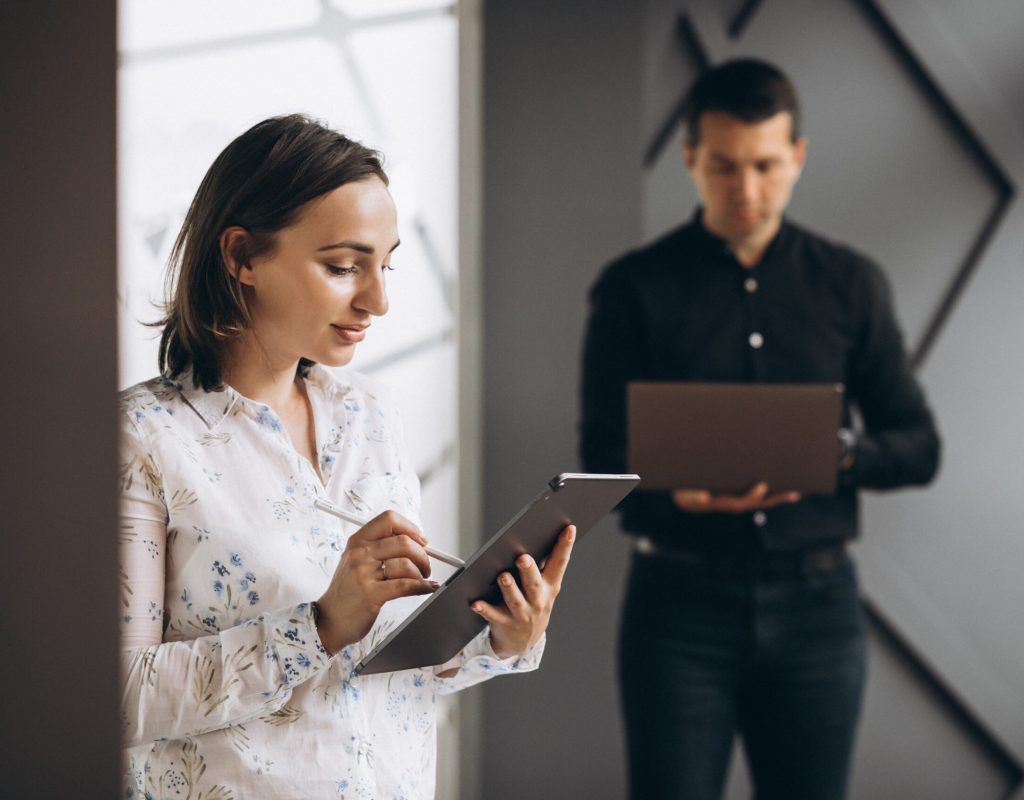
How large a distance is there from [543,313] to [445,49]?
0.79m

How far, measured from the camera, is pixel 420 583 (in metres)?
1.14

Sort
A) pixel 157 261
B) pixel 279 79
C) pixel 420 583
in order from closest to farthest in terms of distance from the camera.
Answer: pixel 420 583
pixel 157 261
pixel 279 79

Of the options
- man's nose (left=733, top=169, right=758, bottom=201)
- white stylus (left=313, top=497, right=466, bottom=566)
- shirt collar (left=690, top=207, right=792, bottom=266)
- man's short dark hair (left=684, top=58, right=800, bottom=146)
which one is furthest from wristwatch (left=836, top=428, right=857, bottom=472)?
white stylus (left=313, top=497, right=466, bottom=566)

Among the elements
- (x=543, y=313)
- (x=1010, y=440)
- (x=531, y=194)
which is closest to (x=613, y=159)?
(x=531, y=194)

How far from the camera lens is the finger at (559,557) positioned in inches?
48.3

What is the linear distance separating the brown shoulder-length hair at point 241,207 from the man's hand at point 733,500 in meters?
1.05

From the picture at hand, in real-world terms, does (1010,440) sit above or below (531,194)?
below

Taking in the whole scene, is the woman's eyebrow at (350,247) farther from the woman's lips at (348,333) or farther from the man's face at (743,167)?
the man's face at (743,167)

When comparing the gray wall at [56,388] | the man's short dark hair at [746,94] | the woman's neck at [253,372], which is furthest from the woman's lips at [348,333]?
the man's short dark hair at [746,94]

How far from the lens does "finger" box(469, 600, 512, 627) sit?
1.21 meters

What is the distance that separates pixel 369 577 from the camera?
3.64ft

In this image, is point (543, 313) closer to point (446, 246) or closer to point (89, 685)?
point (446, 246)

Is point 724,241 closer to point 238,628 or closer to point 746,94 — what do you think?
point 746,94

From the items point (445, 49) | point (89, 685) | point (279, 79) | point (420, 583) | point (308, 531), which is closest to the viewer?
point (89, 685)
